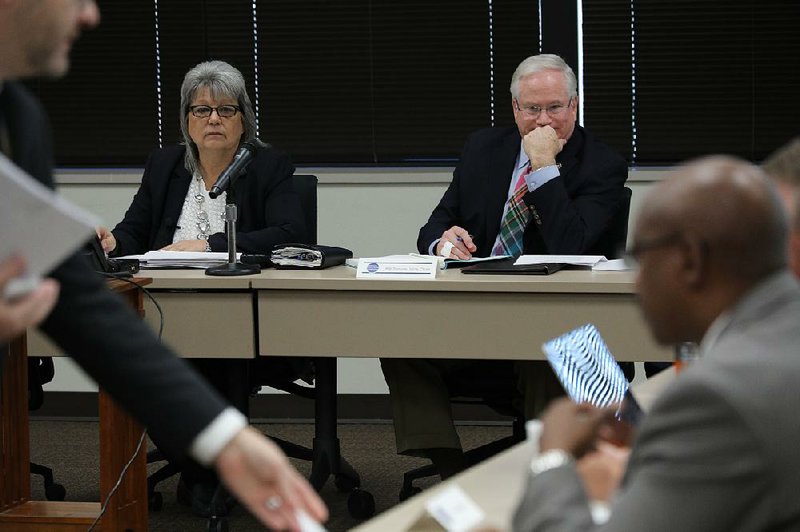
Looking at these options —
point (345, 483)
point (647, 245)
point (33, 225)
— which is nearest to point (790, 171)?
point (647, 245)

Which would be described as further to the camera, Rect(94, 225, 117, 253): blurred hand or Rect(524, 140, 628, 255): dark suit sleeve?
Rect(94, 225, 117, 253): blurred hand

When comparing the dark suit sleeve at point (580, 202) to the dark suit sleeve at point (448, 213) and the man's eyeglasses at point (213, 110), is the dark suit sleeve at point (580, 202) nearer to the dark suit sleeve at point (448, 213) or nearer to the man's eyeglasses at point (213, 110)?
the dark suit sleeve at point (448, 213)

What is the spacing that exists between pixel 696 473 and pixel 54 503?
8.53 ft

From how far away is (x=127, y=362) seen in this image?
1.44 m

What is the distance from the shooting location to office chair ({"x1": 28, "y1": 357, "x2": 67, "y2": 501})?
416 cm

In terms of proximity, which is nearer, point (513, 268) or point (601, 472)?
point (601, 472)

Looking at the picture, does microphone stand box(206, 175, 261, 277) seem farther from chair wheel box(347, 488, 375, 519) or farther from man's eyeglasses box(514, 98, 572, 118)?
man's eyeglasses box(514, 98, 572, 118)

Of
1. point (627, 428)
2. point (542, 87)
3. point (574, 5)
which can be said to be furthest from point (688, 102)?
point (627, 428)

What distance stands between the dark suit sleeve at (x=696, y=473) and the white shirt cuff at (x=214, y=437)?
46cm

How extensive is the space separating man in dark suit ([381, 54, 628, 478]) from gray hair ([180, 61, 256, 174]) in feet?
2.64

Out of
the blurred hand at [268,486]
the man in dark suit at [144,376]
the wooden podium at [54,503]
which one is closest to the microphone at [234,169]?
the wooden podium at [54,503]

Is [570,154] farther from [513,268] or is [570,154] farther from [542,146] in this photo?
[513,268]

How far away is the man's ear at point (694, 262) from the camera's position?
120 centimetres

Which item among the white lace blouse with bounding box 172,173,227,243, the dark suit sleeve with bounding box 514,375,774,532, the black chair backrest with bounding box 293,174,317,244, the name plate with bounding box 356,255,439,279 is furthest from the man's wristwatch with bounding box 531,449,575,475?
the white lace blouse with bounding box 172,173,227,243
